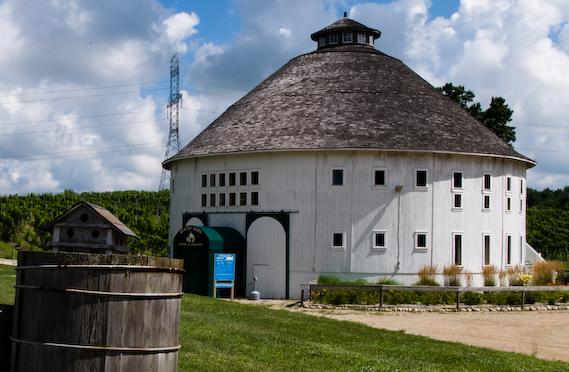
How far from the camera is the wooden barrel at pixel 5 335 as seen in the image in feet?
24.3

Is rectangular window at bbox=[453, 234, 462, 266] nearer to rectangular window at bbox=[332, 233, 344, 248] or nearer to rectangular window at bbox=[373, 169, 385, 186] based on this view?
rectangular window at bbox=[373, 169, 385, 186]

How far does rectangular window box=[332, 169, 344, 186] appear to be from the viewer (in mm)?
30933

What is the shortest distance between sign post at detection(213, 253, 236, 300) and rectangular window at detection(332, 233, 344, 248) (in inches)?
157

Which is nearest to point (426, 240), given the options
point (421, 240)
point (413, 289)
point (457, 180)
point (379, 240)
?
point (421, 240)

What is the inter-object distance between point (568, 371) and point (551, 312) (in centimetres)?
1409

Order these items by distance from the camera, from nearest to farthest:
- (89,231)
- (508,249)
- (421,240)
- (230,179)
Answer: (89,231) < (421,240) < (230,179) < (508,249)

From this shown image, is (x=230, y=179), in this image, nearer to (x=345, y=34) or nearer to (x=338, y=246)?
(x=338, y=246)

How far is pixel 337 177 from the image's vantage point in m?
31.0

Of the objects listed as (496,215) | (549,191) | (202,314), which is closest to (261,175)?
(496,215)

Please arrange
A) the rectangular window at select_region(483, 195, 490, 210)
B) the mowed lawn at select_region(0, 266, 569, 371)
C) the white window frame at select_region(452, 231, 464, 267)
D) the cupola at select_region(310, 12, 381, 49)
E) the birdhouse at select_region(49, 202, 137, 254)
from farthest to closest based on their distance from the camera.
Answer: the cupola at select_region(310, 12, 381, 49) < the rectangular window at select_region(483, 195, 490, 210) < the white window frame at select_region(452, 231, 464, 267) < the mowed lawn at select_region(0, 266, 569, 371) < the birdhouse at select_region(49, 202, 137, 254)

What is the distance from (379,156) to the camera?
101 feet

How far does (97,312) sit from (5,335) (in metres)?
1.41

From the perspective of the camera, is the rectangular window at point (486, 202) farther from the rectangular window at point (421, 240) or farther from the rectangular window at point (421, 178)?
the rectangular window at point (421, 240)

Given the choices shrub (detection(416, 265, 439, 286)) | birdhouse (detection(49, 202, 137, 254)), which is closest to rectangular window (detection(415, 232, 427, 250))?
shrub (detection(416, 265, 439, 286))
